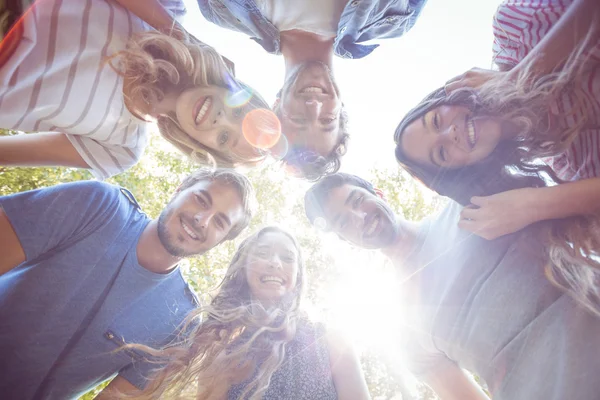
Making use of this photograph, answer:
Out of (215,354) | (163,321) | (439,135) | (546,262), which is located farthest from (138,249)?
(546,262)

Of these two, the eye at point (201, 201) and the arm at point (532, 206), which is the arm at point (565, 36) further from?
the eye at point (201, 201)

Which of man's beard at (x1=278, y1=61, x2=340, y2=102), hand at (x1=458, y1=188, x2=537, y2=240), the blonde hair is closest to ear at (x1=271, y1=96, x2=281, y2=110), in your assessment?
man's beard at (x1=278, y1=61, x2=340, y2=102)

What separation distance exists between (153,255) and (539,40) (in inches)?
142

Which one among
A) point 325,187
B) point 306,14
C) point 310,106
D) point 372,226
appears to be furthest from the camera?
point 325,187

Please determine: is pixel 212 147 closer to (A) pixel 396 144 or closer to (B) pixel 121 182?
(A) pixel 396 144

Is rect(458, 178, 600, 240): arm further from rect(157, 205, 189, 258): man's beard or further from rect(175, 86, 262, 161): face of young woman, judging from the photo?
rect(157, 205, 189, 258): man's beard

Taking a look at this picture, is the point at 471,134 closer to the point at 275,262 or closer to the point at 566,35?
the point at 566,35

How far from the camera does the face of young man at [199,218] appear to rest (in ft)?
10.5

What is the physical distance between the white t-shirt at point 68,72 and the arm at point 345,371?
8.32ft

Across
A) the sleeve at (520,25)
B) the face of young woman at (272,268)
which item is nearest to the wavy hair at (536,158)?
the sleeve at (520,25)

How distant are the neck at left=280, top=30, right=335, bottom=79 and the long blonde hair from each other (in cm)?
232

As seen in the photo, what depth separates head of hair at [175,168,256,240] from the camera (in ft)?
11.9

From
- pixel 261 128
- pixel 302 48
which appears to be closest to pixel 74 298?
pixel 261 128

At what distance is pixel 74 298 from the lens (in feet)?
9.20
